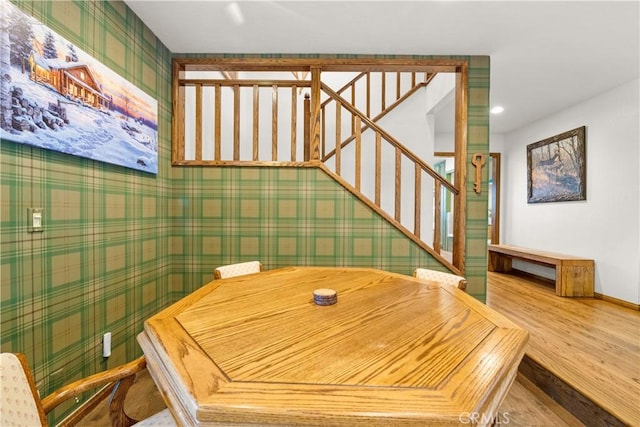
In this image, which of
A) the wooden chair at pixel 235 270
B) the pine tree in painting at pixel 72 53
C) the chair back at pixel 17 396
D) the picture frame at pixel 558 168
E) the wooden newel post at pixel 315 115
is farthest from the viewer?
the picture frame at pixel 558 168

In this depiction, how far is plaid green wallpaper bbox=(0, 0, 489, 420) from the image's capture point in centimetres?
138

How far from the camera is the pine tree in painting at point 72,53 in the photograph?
4.93ft

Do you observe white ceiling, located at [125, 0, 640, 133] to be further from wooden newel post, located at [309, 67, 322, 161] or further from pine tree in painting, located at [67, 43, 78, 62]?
pine tree in painting, located at [67, 43, 78, 62]

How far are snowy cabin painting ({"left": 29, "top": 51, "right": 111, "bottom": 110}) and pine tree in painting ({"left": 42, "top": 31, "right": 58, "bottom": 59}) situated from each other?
2 cm

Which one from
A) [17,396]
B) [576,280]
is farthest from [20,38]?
[576,280]

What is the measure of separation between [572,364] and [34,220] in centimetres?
330

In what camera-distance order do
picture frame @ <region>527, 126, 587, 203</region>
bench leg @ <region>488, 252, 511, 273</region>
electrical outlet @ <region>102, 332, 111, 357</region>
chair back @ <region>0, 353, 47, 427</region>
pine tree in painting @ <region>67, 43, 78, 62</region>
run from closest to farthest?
1. chair back @ <region>0, 353, 47, 427</region>
2. pine tree in painting @ <region>67, 43, 78, 62</region>
3. electrical outlet @ <region>102, 332, 111, 357</region>
4. picture frame @ <region>527, 126, 587, 203</region>
5. bench leg @ <region>488, 252, 511, 273</region>

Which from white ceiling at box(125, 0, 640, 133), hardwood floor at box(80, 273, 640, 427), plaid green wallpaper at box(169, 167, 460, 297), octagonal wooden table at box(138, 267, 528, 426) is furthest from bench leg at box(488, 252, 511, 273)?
octagonal wooden table at box(138, 267, 528, 426)

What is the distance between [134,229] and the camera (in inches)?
83.0

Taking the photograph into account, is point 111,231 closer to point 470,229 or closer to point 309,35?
point 309,35

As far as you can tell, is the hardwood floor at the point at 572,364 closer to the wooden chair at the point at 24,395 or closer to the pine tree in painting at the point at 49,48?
the wooden chair at the point at 24,395

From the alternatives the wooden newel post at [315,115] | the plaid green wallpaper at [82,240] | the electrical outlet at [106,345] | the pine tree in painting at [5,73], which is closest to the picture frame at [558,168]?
the wooden newel post at [315,115]

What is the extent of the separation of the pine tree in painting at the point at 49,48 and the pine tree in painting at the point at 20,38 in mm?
61

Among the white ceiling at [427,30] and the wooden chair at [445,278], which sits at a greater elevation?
the white ceiling at [427,30]
